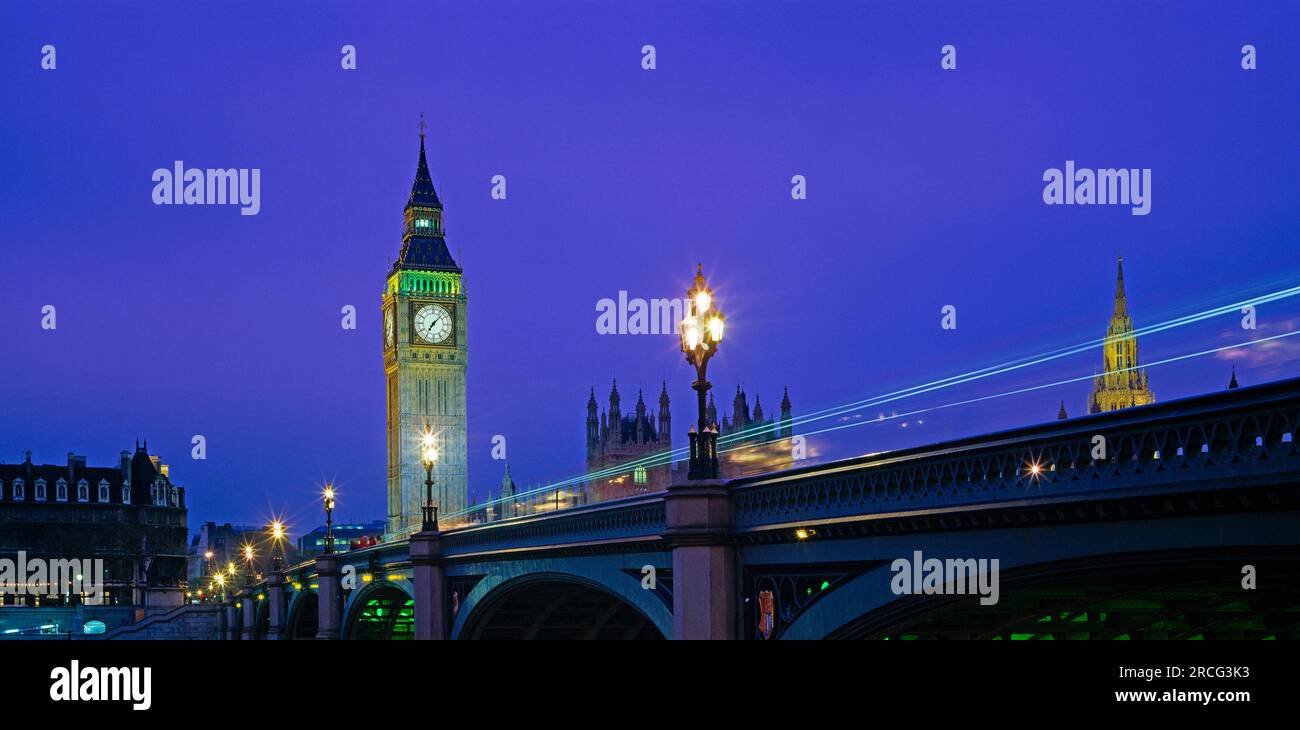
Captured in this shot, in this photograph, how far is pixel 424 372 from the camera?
Answer: 178 metres

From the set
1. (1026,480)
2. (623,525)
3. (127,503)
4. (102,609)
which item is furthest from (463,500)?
(1026,480)

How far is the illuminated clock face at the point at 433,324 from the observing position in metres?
178

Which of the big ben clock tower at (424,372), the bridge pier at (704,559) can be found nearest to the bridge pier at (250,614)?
the big ben clock tower at (424,372)

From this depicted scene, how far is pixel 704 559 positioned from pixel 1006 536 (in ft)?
25.6

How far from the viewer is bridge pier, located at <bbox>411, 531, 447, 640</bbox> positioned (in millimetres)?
47312

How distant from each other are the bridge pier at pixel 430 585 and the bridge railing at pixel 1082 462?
88.5 feet

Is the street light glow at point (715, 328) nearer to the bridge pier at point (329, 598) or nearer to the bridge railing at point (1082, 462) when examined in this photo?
the bridge railing at point (1082, 462)

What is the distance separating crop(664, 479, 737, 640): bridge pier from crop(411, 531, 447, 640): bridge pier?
24059mm

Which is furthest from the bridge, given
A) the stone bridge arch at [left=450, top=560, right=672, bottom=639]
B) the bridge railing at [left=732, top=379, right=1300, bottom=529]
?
the stone bridge arch at [left=450, top=560, right=672, bottom=639]

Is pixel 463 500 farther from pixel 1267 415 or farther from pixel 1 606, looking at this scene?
pixel 1267 415

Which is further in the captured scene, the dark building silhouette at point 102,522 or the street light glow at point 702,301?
the dark building silhouette at point 102,522

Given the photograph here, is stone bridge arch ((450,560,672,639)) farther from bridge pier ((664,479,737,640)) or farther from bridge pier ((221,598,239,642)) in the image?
bridge pier ((221,598,239,642))
